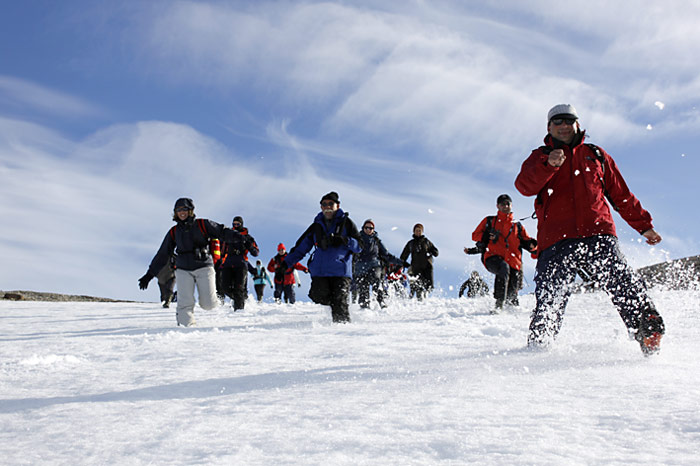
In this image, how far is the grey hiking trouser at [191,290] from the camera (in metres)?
7.77

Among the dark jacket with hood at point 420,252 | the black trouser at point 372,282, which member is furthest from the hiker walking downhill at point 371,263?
the dark jacket with hood at point 420,252

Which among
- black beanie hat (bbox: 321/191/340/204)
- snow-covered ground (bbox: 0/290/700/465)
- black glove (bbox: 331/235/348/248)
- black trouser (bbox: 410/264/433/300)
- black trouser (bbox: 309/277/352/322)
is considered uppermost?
black beanie hat (bbox: 321/191/340/204)

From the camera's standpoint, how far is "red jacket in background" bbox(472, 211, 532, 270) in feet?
28.6

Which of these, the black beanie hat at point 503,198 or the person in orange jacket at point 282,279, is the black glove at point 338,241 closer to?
the black beanie hat at point 503,198

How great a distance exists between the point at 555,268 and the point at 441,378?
4.99 ft

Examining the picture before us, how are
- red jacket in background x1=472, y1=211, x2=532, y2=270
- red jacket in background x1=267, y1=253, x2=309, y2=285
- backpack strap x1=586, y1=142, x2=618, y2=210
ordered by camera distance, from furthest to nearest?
red jacket in background x1=267, y1=253, x2=309, y2=285
red jacket in background x1=472, y1=211, x2=532, y2=270
backpack strap x1=586, y1=142, x2=618, y2=210

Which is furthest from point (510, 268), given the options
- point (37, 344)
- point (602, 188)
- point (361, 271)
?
point (37, 344)

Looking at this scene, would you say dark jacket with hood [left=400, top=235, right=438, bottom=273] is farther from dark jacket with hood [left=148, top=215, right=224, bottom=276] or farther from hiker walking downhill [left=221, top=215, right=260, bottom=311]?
dark jacket with hood [left=148, top=215, right=224, bottom=276]

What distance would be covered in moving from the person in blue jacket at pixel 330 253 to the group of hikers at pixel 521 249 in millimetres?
14

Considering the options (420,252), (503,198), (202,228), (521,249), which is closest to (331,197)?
(202,228)

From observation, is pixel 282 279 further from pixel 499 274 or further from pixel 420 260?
pixel 499 274

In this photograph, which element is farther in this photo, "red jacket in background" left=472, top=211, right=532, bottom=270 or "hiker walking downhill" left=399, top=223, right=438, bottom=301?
"hiker walking downhill" left=399, top=223, right=438, bottom=301

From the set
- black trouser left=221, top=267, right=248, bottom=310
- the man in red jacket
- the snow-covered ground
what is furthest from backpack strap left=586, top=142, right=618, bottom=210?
black trouser left=221, top=267, right=248, bottom=310

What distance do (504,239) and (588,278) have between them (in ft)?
15.2
